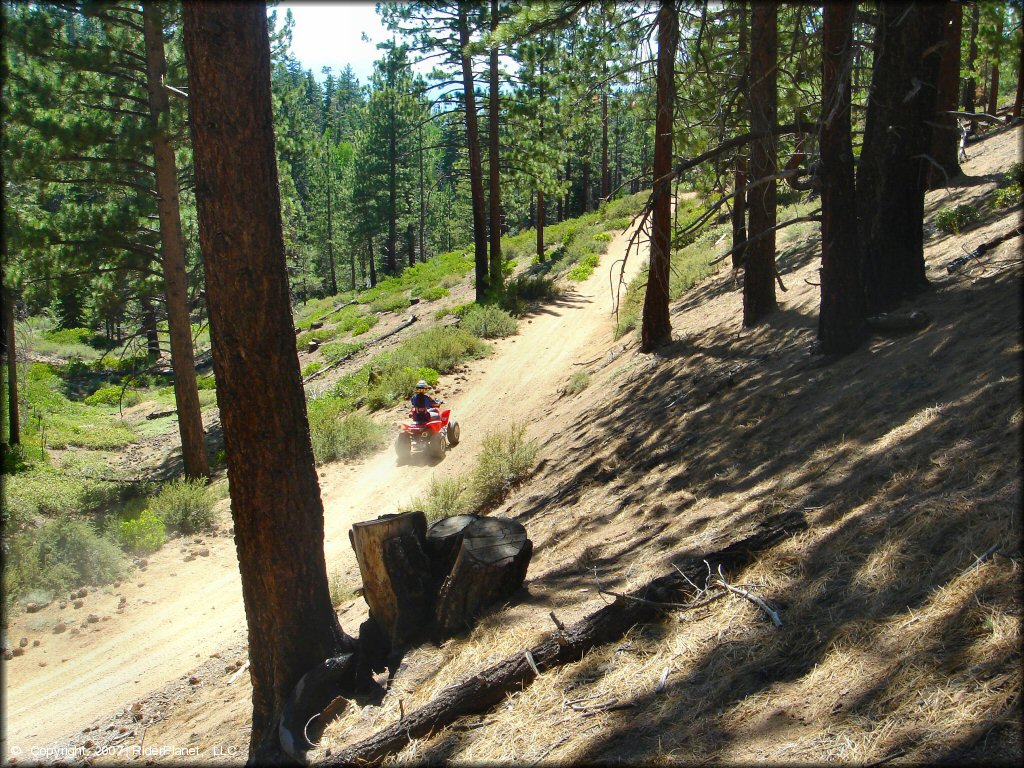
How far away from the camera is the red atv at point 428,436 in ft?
41.5

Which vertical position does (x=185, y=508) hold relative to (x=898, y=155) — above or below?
below

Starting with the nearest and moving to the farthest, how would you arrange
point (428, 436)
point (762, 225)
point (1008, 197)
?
point (1008, 197) < point (762, 225) < point (428, 436)

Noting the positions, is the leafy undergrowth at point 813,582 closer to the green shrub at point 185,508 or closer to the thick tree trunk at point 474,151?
the green shrub at point 185,508

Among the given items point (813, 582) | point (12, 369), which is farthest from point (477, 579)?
point (12, 369)

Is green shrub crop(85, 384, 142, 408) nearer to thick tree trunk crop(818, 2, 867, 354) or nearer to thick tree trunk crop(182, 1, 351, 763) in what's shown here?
thick tree trunk crop(182, 1, 351, 763)

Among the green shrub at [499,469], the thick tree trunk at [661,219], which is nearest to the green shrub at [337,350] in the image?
the thick tree trunk at [661,219]

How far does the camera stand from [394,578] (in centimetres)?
536

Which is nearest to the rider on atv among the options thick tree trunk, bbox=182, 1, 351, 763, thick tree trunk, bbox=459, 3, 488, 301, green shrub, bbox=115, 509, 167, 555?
green shrub, bbox=115, 509, 167, 555

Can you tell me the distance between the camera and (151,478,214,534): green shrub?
10836 millimetres

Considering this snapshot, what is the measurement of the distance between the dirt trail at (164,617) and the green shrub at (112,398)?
703 inches

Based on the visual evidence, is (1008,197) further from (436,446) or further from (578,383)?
(436,446)

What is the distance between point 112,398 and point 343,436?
19.7 meters

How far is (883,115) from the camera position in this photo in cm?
744

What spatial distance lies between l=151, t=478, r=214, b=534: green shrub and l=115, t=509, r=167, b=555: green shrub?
366mm
